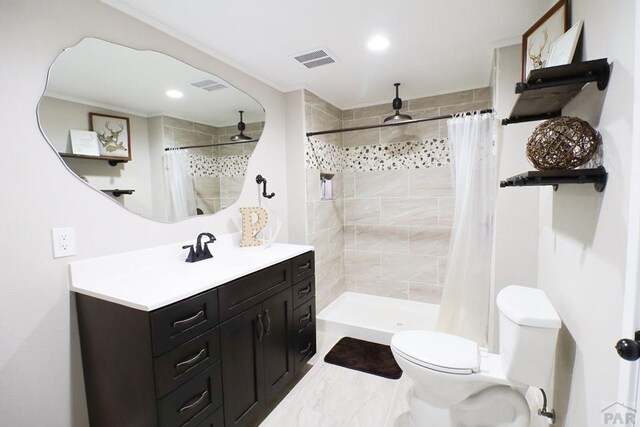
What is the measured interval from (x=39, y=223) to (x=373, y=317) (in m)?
2.68

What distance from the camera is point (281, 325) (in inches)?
69.6

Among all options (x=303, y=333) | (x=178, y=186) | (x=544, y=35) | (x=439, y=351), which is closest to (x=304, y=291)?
(x=303, y=333)

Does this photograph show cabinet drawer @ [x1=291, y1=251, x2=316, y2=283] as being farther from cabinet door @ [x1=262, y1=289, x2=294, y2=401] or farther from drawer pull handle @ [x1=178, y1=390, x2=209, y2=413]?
drawer pull handle @ [x1=178, y1=390, x2=209, y2=413]

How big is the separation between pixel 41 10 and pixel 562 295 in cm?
251

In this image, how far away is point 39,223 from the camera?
1195mm

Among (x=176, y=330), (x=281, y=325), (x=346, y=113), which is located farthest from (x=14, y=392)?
(x=346, y=113)

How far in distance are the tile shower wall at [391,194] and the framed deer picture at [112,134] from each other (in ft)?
4.78

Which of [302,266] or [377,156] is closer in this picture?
[302,266]

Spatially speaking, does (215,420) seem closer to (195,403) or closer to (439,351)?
(195,403)


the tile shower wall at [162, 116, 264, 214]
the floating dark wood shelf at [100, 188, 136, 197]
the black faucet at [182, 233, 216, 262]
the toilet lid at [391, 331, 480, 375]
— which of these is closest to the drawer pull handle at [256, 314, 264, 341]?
the black faucet at [182, 233, 216, 262]

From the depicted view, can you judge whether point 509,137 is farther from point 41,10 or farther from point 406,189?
point 41,10

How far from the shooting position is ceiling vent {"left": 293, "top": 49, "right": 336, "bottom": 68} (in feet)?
6.59

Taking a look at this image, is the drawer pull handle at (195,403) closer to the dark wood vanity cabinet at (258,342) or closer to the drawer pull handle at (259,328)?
the dark wood vanity cabinet at (258,342)

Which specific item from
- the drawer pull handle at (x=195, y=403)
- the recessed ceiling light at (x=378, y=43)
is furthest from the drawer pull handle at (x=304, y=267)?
the recessed ceiling light at (x=378, y=43)
